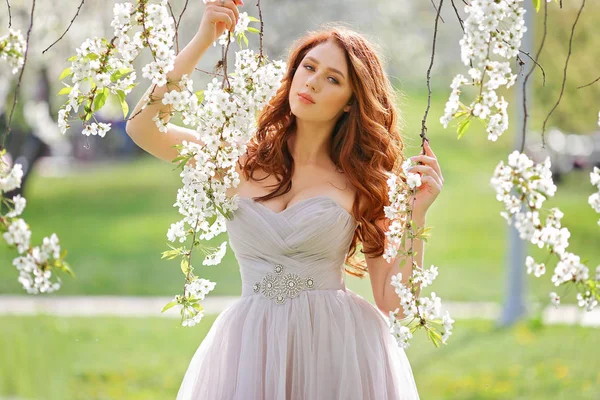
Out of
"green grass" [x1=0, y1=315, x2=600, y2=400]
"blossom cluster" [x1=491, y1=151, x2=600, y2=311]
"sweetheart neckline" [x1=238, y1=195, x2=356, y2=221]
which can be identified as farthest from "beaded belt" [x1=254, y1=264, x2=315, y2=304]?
"green grass" [x1=0, y1=315, x2=600, y2=400]

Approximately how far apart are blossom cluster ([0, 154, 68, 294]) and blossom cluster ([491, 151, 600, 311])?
2.91 feet

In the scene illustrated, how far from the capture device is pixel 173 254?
240 cm

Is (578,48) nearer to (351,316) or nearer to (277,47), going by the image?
(277,47)

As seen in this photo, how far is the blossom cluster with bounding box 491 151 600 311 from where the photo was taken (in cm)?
180

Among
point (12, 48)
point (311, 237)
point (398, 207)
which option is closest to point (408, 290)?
point (398, 207)

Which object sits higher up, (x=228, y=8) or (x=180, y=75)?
(x=228, y=8)

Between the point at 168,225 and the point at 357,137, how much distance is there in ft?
37.5

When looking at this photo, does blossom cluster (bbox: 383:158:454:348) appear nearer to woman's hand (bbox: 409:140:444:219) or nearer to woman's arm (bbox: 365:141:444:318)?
woman's arm (bbox: 365:141:444:318)

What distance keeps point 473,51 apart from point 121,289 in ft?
26.3

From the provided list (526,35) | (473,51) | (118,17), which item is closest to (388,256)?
(473,51)

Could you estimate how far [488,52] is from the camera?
1982 mm

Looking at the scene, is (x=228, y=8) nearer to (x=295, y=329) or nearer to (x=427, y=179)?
(x=427, y=179)

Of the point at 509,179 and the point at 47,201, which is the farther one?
the point at 47,201

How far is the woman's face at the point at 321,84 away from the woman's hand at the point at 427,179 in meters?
0.40
